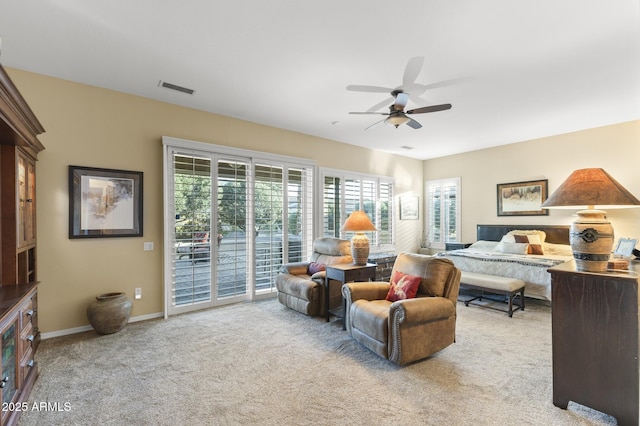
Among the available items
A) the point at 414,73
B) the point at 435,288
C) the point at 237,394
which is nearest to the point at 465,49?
the point at 414,73

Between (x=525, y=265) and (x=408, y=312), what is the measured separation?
2.99m

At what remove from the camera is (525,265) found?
4.53 meters

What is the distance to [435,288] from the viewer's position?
304cm

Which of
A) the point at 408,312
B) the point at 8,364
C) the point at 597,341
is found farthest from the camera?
the point at 408,312

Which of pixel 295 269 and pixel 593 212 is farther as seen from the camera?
pixel 295 269

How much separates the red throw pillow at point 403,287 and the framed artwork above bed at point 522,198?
14.1 ft

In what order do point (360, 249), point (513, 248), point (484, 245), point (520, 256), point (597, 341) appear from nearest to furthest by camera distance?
point (597, 341)
point (360, 249)
point (520, 256)
point (513, 248)
point (484, 245)

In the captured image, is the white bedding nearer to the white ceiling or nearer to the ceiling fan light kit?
the white ceiling

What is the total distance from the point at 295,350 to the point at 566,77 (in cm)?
431

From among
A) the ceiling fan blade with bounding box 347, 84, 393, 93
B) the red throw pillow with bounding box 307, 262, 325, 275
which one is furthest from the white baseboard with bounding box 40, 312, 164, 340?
the ceiling fan blade with bounding box 347, 84, 393, 93

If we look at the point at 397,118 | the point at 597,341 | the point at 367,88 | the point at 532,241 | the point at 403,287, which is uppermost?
the point at 367,88

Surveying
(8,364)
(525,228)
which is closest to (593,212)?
(8,364)

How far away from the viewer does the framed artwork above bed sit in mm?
5898

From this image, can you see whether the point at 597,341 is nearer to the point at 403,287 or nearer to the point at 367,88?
the point at 403,287
